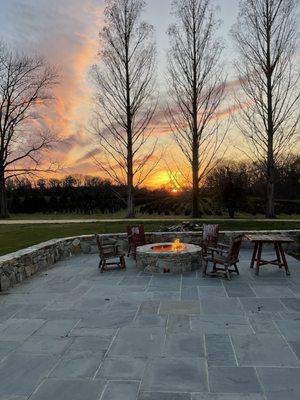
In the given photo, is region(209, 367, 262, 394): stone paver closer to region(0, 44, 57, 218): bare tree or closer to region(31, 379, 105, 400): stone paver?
region(31, 379, 105, 400): stone paver

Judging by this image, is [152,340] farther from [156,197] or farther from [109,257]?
[156,197]

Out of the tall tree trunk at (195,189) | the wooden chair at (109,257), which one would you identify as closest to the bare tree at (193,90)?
the tall tree trunk at (195,189)

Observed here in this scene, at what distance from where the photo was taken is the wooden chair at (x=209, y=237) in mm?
9039

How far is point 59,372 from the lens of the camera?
3521 mm

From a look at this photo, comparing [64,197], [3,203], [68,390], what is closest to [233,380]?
[68,390]

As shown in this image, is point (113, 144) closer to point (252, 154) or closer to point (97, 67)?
point (97, 67)

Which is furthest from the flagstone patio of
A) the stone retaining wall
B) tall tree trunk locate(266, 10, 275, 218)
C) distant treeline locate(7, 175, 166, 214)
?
distant treeline locate(7, 175, 166, 214)

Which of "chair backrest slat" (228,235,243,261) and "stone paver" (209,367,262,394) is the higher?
"chair backrest slat" (228,235,243,261)

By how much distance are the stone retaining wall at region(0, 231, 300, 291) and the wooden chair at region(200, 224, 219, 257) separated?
42.4 inches

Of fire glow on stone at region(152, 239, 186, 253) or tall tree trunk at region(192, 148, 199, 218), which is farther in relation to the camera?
tall tree trunk at region(192, 148, 199, 218)

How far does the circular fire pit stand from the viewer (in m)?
7.62

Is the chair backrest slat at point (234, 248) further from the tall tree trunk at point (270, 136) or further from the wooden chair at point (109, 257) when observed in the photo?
the tall tree trunk at point (270, 136)

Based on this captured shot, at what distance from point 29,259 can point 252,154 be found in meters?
14.7

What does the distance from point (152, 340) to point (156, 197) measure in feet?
121
